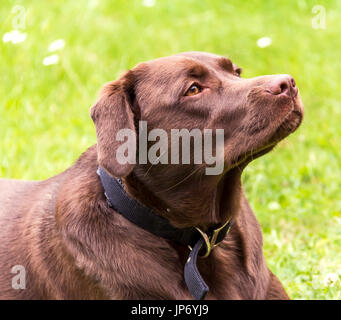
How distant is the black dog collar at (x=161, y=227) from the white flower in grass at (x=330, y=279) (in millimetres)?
996

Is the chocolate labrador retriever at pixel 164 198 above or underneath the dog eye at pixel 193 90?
underneath

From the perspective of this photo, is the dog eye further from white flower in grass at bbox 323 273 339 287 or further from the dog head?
white flower in grass at bbox 323 273 339 287

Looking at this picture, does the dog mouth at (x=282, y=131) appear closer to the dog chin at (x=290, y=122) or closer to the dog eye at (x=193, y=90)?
the dog chin at (x=290, y=122)

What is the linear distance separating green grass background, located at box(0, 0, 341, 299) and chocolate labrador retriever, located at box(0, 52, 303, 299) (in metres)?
0.90

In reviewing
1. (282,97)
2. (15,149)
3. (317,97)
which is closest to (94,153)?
(282,97)

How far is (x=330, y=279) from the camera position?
13.7ft

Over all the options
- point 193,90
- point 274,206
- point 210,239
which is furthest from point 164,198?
point 274,206

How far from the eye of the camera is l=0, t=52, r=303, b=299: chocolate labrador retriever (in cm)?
333

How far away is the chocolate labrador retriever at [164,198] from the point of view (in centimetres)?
333

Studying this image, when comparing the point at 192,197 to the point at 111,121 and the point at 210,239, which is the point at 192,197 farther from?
the point at 111,121

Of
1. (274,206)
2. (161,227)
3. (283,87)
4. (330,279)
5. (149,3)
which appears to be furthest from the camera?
(149,3)

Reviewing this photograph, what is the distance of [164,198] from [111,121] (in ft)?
1.49

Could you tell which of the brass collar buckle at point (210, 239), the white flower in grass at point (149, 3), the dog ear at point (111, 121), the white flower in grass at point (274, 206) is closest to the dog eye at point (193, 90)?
the dog ear at point (111, 121)

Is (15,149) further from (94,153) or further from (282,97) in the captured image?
(282,97)
